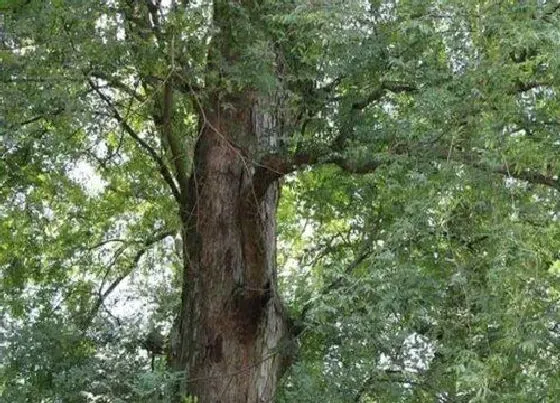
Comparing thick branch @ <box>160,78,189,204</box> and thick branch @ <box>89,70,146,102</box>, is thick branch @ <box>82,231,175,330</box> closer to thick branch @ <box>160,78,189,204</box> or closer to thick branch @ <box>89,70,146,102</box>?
thick branch @ <box>160,78,189,204</box>

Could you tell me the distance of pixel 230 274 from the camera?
4.63 meters

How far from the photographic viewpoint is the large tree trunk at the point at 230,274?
449 cm

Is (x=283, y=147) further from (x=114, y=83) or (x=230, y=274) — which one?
(x=114, y=83)

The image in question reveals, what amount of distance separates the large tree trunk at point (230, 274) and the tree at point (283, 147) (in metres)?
0.01

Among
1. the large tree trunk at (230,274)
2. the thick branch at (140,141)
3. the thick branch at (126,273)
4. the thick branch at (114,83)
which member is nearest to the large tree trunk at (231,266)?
the large tree trunk at (230,274)

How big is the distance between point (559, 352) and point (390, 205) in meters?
1.21

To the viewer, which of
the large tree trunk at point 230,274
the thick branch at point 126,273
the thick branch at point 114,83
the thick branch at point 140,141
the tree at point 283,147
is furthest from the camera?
the thick branch at point 126,273

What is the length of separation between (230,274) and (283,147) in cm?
76

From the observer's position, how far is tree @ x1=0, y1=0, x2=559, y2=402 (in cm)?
330

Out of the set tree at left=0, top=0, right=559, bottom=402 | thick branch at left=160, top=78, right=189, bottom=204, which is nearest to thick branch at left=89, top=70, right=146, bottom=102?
tree at left=0, top=0, right=559, bottom=402

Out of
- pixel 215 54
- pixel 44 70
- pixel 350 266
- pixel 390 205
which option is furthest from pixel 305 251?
pixel 44 70

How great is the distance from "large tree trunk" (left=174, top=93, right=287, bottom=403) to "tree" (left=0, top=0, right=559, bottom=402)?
1cm

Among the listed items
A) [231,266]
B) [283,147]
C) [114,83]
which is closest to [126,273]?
[231,266]

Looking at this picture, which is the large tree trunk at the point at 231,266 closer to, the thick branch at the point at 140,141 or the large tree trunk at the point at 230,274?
the large tree trunk at the point at 230,274
